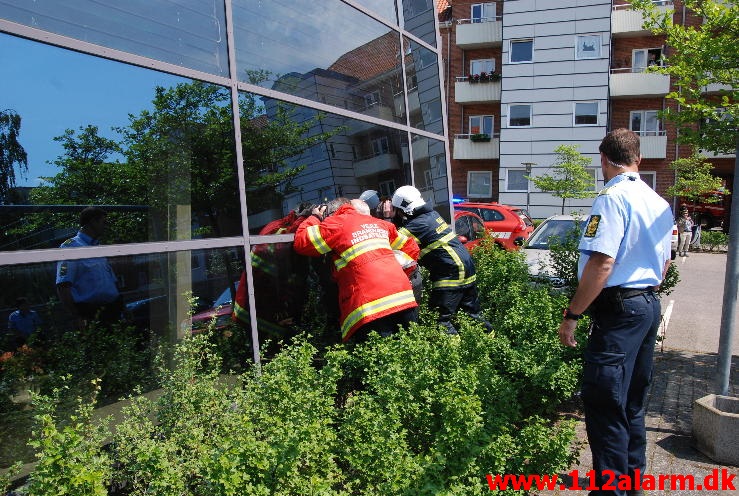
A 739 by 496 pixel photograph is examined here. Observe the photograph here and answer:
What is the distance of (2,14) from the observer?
245cm

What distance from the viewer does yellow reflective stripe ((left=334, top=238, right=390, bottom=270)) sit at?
12.8 ft

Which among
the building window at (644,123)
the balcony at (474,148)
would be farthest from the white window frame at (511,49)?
the building window at (644,123)

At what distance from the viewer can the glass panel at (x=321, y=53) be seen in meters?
3.95

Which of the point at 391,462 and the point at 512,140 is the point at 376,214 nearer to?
the point at 391,462

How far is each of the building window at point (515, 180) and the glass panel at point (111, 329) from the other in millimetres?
27562

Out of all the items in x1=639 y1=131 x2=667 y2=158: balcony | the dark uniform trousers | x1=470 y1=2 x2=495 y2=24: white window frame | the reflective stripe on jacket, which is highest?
x1=470 y1=2 x2=495 y2=24: white window frame

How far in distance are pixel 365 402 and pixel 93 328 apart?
4.78 feet

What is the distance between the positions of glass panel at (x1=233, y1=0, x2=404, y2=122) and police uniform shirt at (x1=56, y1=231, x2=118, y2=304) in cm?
166

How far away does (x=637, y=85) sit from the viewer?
2766cm

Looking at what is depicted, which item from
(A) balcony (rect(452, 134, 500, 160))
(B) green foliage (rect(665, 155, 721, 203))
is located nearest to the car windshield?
(B) green foliage (rect(665, 155, 721, 203))

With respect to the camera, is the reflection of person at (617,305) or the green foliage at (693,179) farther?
the green foliage at (693,179)

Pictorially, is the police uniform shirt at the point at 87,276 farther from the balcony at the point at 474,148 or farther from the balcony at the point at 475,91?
Result: the balcony at the point at 475,91

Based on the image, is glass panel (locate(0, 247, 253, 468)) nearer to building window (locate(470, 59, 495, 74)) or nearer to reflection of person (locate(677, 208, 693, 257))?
reflection of person (locate(677, 208, 693, 257))

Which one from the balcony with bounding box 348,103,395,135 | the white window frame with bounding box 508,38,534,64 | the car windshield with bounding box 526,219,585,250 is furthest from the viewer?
the white window frame with bounding box 508,38,534,64
